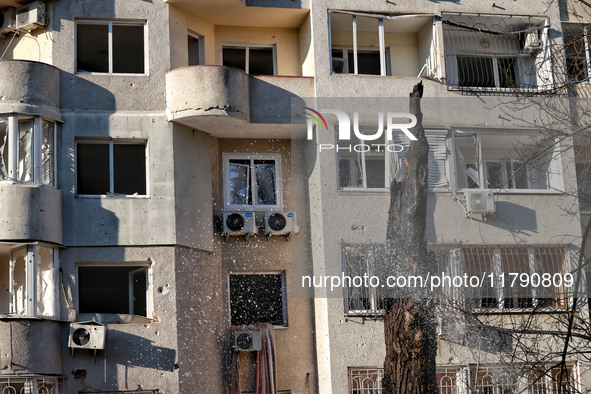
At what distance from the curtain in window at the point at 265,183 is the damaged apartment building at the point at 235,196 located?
0.11 feet

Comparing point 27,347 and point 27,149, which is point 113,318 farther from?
point 27,149

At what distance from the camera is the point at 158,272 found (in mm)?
20656

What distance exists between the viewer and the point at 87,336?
65.1ft

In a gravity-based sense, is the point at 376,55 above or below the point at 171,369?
above

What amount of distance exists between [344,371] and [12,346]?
6.21 meters

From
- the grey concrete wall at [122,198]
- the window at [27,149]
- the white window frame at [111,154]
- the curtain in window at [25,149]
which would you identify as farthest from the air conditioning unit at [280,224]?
the curtain in window at [25,149]

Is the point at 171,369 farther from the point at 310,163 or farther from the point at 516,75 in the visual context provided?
the point at 516,75

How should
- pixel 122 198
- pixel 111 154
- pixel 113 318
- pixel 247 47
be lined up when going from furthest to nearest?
1. pixel 247 47
2. pixel 111 154
3. pixel 122 198
4. pixel 113 318

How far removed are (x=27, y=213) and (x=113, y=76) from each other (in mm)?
3343

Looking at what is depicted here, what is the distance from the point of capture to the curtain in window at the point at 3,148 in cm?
2056

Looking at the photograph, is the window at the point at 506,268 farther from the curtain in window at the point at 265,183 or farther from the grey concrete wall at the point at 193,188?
the grey concrete wall at the point at 193,188

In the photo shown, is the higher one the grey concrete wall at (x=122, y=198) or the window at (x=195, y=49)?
the window at (x=195, y=49)

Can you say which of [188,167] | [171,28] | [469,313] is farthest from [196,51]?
[469,313]

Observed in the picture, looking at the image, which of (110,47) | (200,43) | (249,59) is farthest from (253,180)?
(110,47)
